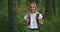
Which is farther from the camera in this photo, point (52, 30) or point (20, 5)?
point (20, 5)

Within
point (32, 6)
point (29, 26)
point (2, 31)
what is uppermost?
point (32, 6)

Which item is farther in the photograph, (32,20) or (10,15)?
(10,15)

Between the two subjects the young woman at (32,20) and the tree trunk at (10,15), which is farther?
the tree trunk at (10,15)

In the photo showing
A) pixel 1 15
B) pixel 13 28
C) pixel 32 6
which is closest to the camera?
pixel 32 6

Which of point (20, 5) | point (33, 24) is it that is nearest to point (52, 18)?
point (20, 5)

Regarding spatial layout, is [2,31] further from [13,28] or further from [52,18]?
[52,18]

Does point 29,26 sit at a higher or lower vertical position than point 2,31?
higher

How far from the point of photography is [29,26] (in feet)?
14.8

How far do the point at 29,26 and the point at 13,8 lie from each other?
7.32 ft

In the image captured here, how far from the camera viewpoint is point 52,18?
24.0 feet

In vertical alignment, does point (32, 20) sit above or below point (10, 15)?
above

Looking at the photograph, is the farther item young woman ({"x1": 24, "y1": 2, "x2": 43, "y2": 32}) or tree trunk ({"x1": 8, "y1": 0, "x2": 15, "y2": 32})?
tree trunk ({"x1": 8, "y1": 0, "x2": 15, "y2": 32})

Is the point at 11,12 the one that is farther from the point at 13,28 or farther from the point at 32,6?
the point at 32,6

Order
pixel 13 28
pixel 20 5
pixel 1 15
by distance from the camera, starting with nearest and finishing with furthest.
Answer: pixel 13 28 → pixel 1 15 → pixel 20 5
